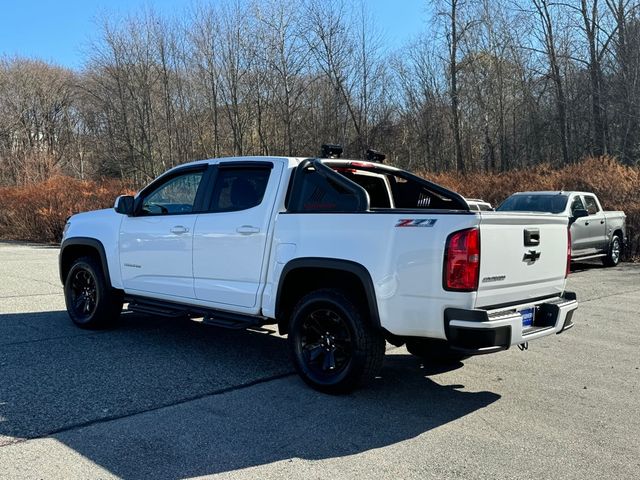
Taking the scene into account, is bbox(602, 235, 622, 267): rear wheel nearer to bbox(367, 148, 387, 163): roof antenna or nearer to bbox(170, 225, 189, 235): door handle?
bbox(367, 148, 387, 163): roof antenna

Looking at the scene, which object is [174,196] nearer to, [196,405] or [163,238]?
[163,238]

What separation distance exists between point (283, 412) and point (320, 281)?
1.20 m

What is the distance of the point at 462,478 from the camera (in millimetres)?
3475

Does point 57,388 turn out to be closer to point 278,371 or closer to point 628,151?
point 278,371

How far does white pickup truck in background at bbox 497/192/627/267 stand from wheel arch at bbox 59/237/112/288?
9.50m

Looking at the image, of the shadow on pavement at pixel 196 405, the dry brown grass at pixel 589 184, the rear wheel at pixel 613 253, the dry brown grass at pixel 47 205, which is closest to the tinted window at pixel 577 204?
the rear wheel at pixel 613 253

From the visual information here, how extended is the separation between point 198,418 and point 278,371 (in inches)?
51.3

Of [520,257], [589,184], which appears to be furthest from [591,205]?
[520,257]

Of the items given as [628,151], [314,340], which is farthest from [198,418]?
[628,151]

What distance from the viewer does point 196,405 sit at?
15.1 feet

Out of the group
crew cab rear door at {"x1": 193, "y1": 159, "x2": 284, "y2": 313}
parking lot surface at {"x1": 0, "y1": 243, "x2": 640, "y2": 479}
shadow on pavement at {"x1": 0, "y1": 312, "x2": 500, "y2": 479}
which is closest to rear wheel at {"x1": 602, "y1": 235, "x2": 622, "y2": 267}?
parking lot surface at {"x1": 0, "y1": 243, "x2": 640, "y2": 479}

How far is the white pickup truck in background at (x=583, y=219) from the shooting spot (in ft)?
43.0

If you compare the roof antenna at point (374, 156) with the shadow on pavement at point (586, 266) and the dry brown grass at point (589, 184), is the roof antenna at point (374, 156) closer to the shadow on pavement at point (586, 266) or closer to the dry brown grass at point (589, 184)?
the shadow on pavement at point (586, 266)

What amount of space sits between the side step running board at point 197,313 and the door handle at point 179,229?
75cm
